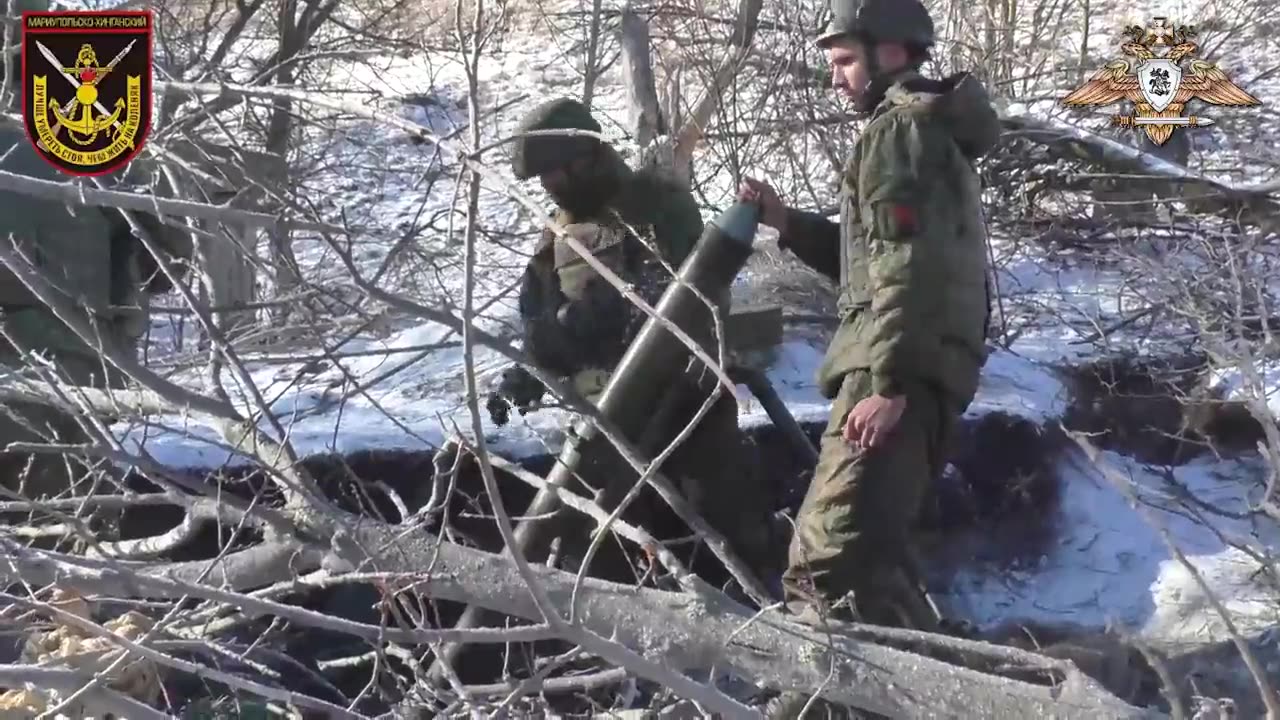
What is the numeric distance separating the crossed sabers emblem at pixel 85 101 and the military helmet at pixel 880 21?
6.10 feet

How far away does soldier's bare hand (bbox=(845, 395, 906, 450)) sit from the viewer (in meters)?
3.04

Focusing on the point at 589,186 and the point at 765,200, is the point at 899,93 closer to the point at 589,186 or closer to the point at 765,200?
the point at 765,200

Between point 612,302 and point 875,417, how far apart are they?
1.14 metres

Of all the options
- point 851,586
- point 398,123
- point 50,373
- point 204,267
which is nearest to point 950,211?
point 851,586

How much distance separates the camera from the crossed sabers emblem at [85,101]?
312cm

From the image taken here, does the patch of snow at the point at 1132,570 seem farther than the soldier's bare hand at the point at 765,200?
Yes

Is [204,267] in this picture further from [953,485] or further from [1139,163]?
[1139,163]

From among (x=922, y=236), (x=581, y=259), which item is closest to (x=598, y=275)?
(x=581, y=259)

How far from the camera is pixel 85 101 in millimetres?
3205

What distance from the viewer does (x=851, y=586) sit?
318 centimetres

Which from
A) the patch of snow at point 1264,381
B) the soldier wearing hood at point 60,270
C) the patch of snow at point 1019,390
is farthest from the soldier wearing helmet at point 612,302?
the patch of snow at point 1264,381

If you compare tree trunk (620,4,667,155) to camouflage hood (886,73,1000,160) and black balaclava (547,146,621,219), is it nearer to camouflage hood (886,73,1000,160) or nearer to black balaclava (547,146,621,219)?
black balaclava (547,146,621,219)

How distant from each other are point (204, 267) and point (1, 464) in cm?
159

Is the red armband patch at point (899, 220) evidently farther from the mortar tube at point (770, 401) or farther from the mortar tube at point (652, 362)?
the mortar tube at point (770, 401)
